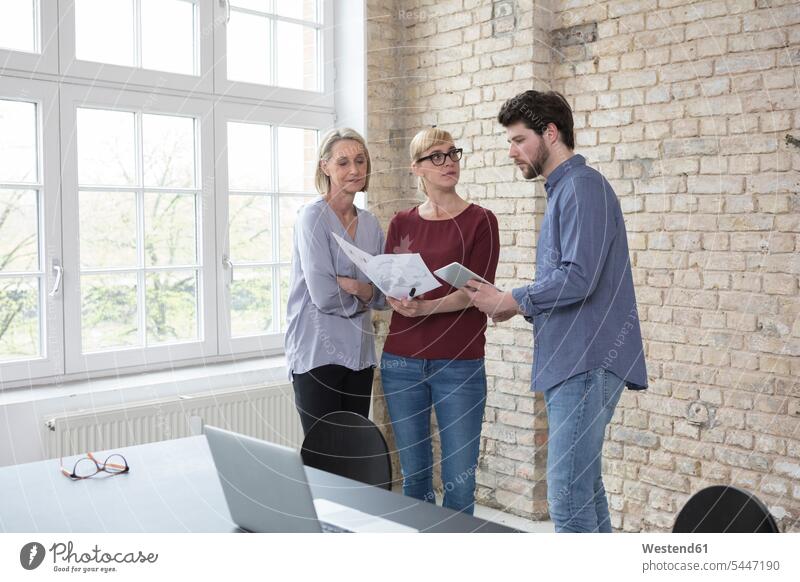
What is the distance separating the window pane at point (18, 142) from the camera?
11.4ft

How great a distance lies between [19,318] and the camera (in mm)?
3543

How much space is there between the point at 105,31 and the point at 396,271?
192 centimetres

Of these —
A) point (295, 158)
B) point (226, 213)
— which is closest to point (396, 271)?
point (226, 213)

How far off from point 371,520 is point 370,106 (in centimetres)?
306

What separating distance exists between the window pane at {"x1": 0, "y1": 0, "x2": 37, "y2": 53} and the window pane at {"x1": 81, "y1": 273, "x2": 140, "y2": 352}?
100cm

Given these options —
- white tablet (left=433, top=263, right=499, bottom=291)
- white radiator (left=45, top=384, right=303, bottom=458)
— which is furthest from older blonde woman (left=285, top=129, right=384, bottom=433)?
white radiator (left=45, top=384, right=303, bottom=458)

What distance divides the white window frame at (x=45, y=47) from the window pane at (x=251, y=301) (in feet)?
4.16

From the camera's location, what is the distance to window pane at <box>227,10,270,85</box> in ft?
13.7

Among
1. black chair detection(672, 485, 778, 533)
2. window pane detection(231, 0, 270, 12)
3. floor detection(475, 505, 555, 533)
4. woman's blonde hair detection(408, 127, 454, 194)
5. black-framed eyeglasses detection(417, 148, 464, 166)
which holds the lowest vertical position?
floor detection(475, 505, 555, 533)

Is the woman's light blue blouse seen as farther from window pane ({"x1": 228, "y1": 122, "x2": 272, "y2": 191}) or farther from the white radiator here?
window pane ({"x1": 228, "y1": 122, "x2": 272, "y2": 191})

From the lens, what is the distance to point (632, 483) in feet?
12.3

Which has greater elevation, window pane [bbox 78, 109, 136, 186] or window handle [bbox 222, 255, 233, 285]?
window pane [bbox 78, 109, 136, 186]

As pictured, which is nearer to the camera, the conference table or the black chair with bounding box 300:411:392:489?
the conference table

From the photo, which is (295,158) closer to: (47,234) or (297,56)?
(297,56)
